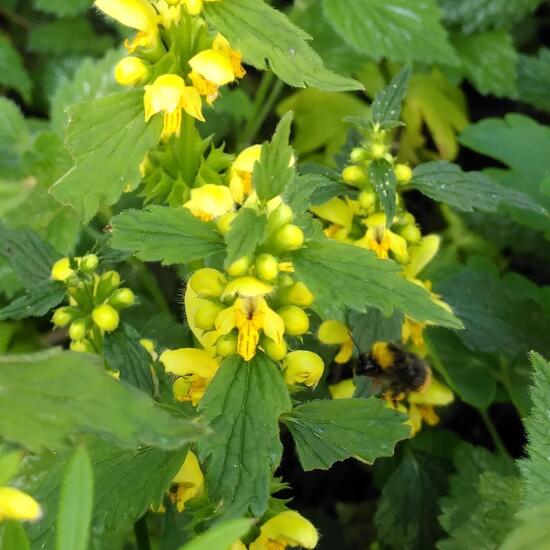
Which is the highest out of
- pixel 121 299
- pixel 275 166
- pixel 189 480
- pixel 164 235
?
pixel 275 166

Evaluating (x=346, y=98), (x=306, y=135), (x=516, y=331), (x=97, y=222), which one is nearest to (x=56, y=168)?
(x=97, y=222)

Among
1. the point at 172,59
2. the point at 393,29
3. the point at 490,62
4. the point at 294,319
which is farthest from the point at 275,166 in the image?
the point at 490,62

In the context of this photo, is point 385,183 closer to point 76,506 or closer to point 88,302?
point 88,302

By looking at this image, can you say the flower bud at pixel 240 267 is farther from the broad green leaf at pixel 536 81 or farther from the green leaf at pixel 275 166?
the broad green leaf at pixel 536 81

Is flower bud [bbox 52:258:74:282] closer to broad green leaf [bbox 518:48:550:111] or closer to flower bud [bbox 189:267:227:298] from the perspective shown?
flower bud [bbox 189:267:227:298]

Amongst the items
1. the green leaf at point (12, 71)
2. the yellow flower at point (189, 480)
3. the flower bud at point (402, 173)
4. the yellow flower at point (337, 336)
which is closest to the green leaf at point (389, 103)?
the flower bud at point (402, 173)
